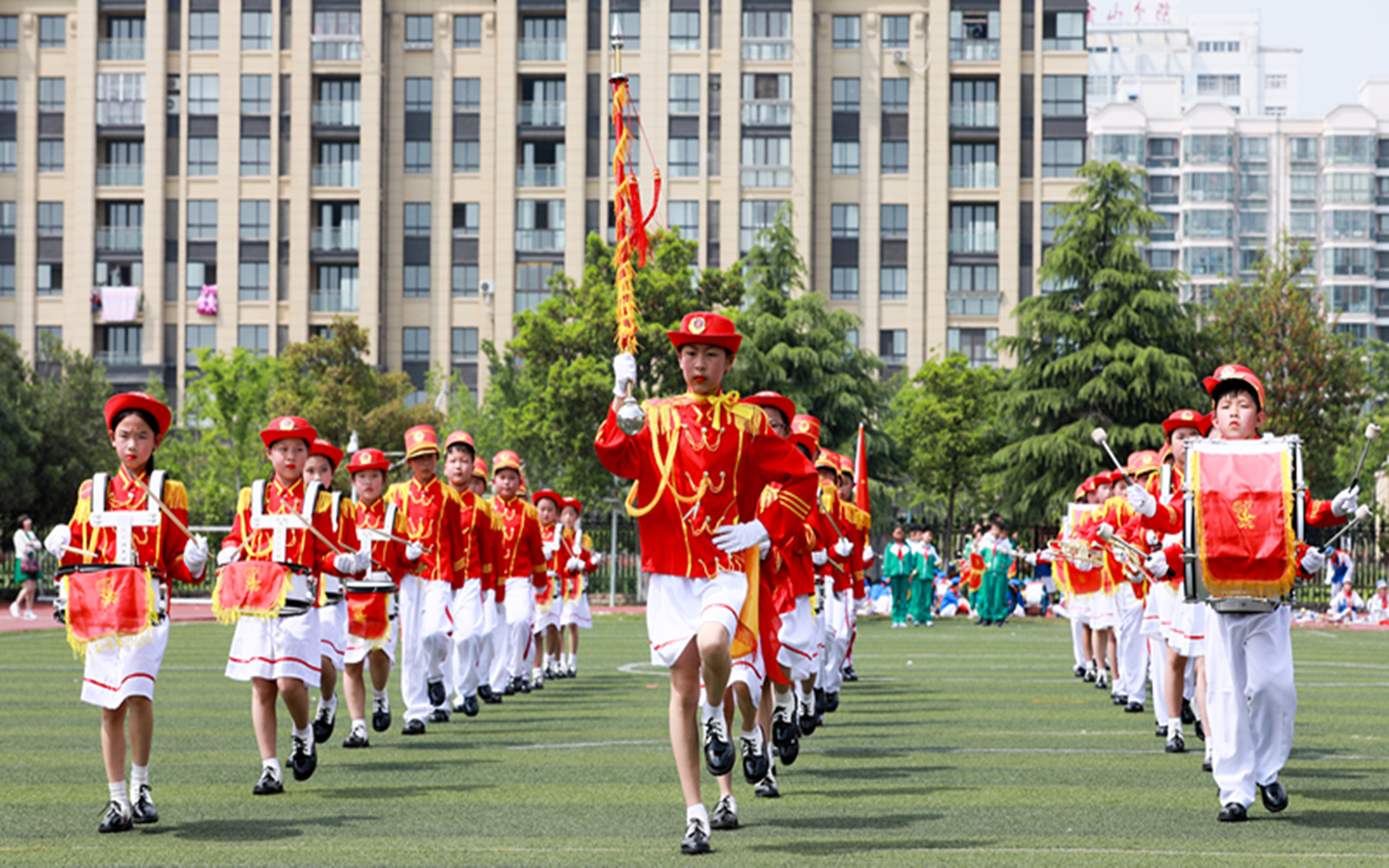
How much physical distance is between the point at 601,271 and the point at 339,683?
31.4 meters

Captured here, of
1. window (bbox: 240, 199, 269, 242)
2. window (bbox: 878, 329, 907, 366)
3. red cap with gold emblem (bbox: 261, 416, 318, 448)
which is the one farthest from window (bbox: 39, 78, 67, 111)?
red cap with gold emblem (bbox: 261, 416, 318, 448)

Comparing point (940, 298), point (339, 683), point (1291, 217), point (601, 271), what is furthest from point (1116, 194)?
point (1291, 217)

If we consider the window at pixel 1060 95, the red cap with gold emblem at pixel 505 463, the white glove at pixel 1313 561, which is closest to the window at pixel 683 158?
the window at pixel 1060 95

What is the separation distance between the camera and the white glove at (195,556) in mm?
8555

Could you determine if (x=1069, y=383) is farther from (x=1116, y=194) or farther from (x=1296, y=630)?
(x=1296, y=630)

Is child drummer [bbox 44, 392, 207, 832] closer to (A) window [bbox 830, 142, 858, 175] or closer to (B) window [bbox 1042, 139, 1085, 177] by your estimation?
(A) window [bbox 830, 142, 858, 175]

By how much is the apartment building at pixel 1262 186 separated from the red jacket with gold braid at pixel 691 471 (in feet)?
435

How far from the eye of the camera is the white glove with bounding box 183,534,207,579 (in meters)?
8.55

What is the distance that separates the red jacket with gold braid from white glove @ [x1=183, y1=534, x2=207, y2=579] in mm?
2238

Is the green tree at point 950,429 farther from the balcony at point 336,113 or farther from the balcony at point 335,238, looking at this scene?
the balcony at point 336,113

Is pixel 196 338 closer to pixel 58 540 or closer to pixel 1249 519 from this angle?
pixel 58 540

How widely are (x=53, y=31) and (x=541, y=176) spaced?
2210 centimetres

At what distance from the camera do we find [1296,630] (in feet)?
106

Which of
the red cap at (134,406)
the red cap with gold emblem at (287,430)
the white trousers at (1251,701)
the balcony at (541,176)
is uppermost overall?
the balcony at (541,176)
